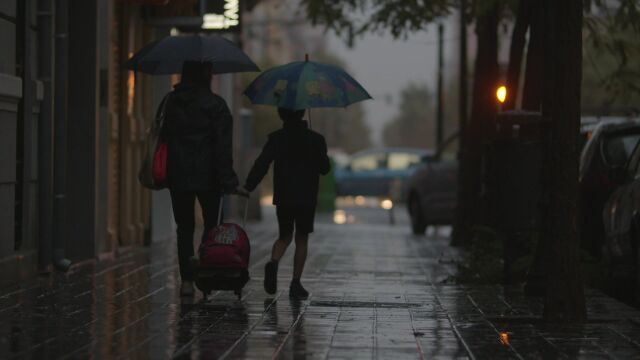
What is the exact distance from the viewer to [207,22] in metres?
21.6

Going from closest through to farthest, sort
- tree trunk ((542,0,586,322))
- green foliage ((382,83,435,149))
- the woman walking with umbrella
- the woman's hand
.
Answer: tree trunk ((542,0,586,322))
the woman's hand
the woman walking with umbrella
green foliage ((382,83,435,149))

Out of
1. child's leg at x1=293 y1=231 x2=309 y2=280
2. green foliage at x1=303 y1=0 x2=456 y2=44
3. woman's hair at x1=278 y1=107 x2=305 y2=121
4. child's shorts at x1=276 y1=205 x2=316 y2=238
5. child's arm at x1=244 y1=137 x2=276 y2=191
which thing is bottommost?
child's leg at x1=293 y1=231 x2=309 y2=280

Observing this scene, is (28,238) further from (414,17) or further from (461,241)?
(461,241)

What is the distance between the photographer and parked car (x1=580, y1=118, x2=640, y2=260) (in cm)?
1711

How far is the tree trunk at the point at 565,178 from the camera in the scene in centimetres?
1115

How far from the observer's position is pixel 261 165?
1280 cm

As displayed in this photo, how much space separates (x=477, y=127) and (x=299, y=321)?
1340cm

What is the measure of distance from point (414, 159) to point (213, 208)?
43.7m

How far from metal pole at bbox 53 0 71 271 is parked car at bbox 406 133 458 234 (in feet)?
48.2

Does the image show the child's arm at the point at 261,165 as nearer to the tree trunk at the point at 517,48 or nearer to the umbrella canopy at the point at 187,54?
the umbrella canopy at the point at 187,54

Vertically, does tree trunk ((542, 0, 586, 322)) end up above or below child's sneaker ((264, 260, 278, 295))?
above

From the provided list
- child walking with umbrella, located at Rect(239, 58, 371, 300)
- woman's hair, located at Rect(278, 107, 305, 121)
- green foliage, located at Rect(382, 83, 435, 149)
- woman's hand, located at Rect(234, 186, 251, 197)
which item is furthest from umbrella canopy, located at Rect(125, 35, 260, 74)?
green foliage, located at Rect(382, 83, 435, 149)

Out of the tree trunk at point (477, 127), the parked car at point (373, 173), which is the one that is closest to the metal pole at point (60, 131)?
the tree trunk at point (477, 127)

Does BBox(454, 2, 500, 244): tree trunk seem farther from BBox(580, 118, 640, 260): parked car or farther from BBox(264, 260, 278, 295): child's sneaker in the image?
BBox(264, 260, 278, 295): child's sneaker
